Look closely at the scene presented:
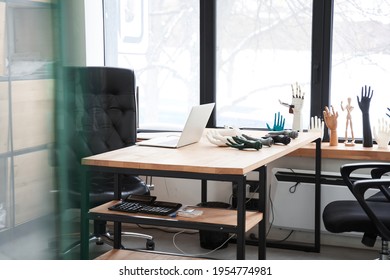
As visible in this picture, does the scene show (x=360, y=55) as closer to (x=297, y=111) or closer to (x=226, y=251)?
(x=297, y=111)

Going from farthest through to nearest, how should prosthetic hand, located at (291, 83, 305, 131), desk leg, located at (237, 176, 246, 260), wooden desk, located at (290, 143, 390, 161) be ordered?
prosthetic hand, located at (291, 83, 305, 131) → wooden desk, located at (290, 143, 390, 161) → desk leg, located at (237, 176, 246, 260)

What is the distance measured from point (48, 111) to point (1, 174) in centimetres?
36

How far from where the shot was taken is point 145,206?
287 centimetres

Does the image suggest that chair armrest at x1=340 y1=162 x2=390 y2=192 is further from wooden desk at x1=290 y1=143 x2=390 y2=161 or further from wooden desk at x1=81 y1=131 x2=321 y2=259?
wooden desk at x1=290 y1=143 x2=390 y2=161

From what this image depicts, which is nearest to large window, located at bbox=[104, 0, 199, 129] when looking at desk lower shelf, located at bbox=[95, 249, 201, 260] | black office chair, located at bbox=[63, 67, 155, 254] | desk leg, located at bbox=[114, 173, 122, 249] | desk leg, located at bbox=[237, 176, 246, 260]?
black office chair, located at bbox=[63, 67, 155, 254]

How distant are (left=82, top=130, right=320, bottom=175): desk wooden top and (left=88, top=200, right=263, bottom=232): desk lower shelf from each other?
21cm

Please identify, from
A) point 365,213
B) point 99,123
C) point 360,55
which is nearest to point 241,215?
point 365,213

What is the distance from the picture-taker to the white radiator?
4.15 meters

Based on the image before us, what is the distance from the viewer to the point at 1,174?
2203 millimetres

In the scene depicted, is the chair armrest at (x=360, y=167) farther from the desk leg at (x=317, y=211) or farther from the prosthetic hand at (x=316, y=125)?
the prosthetic hand at (x=316, y=125)

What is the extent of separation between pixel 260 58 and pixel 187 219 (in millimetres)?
2008

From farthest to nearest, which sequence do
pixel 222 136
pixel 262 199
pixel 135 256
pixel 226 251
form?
pixel 226 251
pixel 222 136
pixel 262 199
pixel 135 256

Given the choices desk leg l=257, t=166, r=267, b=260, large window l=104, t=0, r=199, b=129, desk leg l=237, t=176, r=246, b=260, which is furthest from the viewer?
large window l=104, t=0, r=199, b=129

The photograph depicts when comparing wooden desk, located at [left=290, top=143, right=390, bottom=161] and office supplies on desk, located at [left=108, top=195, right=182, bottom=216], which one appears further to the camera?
wooden desk, located at [left=290, top=143, right=390, bottom=161]
